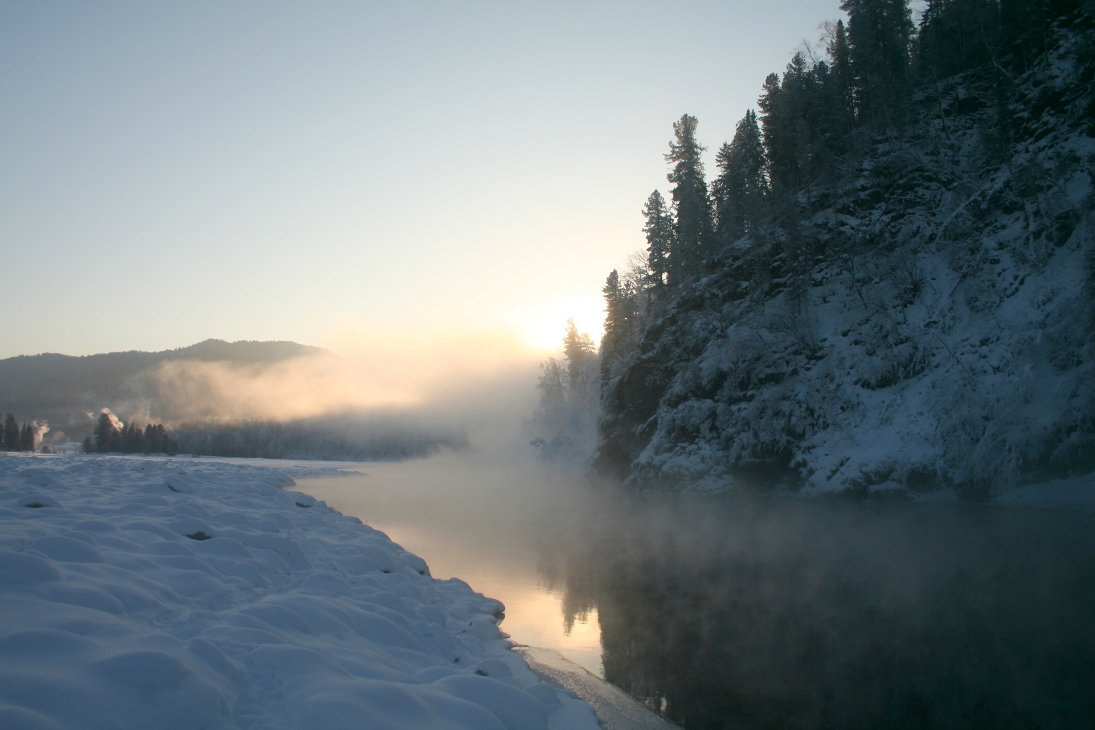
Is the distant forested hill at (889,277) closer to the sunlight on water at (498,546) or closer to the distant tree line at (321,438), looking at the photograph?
the sunlight on water at (498,546)

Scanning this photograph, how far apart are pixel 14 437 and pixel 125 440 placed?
17724 mm

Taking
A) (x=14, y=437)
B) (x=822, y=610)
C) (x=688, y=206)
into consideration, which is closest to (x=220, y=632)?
(x=822, y=610)

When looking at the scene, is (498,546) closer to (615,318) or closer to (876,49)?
(615,318)

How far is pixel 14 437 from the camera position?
7544cm

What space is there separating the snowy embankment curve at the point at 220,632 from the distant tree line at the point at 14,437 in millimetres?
89572

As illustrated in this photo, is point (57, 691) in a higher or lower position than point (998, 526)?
higher

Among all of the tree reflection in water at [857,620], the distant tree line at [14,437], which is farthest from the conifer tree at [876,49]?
the distant tree line at [14,437]

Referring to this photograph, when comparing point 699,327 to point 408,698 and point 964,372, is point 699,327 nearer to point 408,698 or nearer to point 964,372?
point 964,372

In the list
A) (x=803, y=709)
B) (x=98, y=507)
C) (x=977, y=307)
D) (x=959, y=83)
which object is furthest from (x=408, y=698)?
(x=959, y=83)

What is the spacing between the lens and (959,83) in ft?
120

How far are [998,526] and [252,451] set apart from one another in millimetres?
147953

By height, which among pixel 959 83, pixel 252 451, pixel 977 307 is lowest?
pixel 252 451

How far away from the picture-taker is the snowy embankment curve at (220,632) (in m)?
3.94

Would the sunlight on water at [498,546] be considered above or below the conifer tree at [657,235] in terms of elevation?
below
